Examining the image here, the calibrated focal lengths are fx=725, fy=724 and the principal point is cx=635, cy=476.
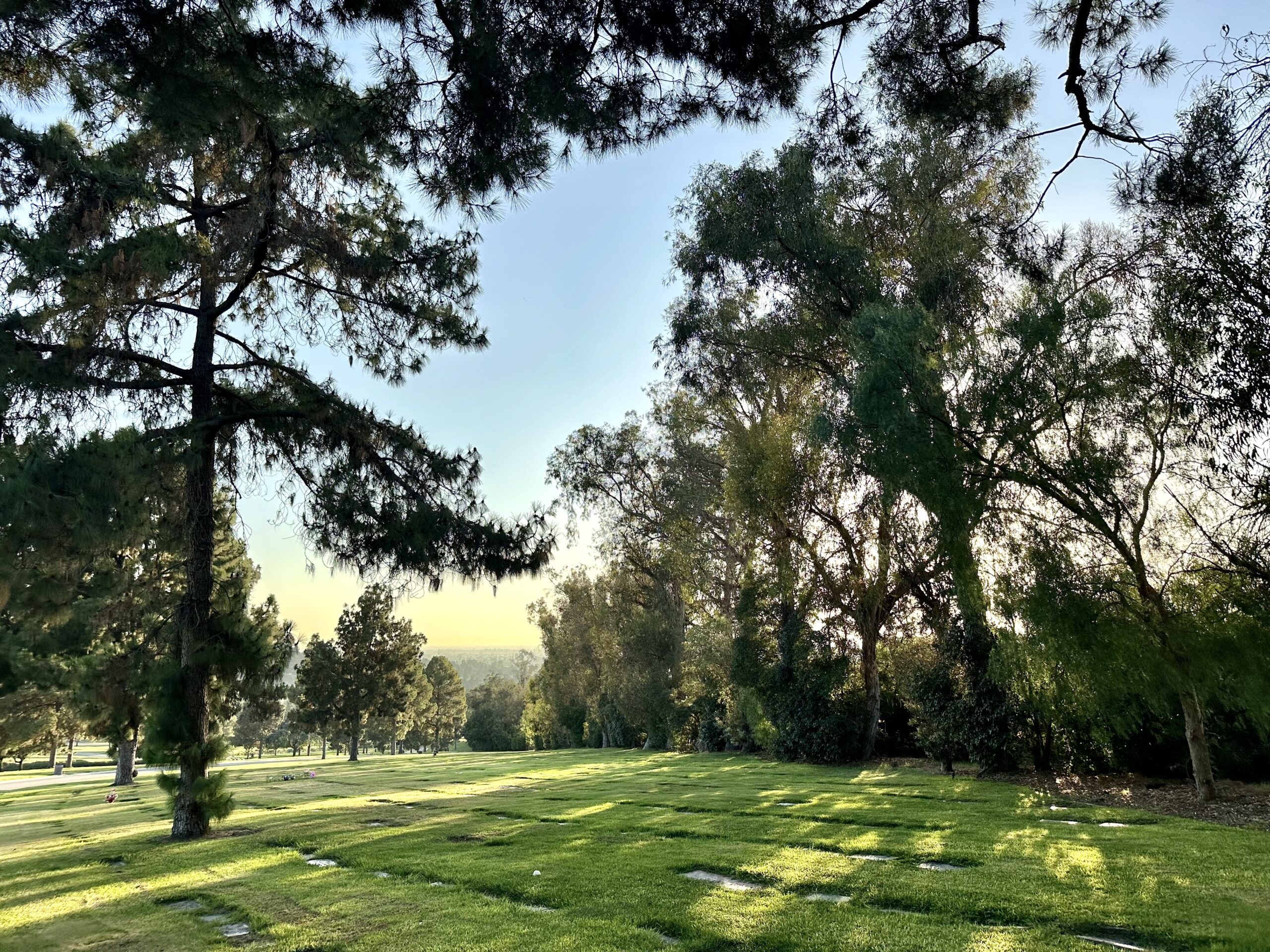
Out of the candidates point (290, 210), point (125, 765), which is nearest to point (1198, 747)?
point (290, 210)

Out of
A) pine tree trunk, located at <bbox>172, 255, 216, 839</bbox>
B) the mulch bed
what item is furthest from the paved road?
the mulch bed

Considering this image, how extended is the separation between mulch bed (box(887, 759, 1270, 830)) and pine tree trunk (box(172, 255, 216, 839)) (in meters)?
12.3

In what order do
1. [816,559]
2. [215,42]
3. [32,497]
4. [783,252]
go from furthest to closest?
[816,559] → [783,252] → [32,497] → [215,42]

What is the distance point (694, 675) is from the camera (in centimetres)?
2942

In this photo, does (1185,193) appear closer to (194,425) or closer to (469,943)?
(469,943)

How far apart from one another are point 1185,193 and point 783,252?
29.1 ft

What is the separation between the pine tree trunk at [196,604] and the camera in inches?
372

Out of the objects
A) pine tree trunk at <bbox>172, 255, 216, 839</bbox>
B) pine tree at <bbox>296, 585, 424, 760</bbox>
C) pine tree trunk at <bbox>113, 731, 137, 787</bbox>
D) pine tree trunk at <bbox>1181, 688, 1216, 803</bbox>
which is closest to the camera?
pine tree trunk at <bbox>172, 255, 216, 839</bbox>

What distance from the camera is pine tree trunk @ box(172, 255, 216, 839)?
946 centimetres

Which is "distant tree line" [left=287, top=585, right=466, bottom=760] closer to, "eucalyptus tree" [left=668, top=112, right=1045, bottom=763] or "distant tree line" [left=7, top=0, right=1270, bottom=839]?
"distant tree line" [left=7, top=0, right=1270, bottom=839]

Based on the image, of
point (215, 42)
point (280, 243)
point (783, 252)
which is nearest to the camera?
point (215, 42)

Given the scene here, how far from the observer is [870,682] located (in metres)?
18.8

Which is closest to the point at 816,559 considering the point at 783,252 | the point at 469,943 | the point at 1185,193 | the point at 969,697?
the point at 969,697

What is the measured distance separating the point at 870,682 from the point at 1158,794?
26.5 feet
